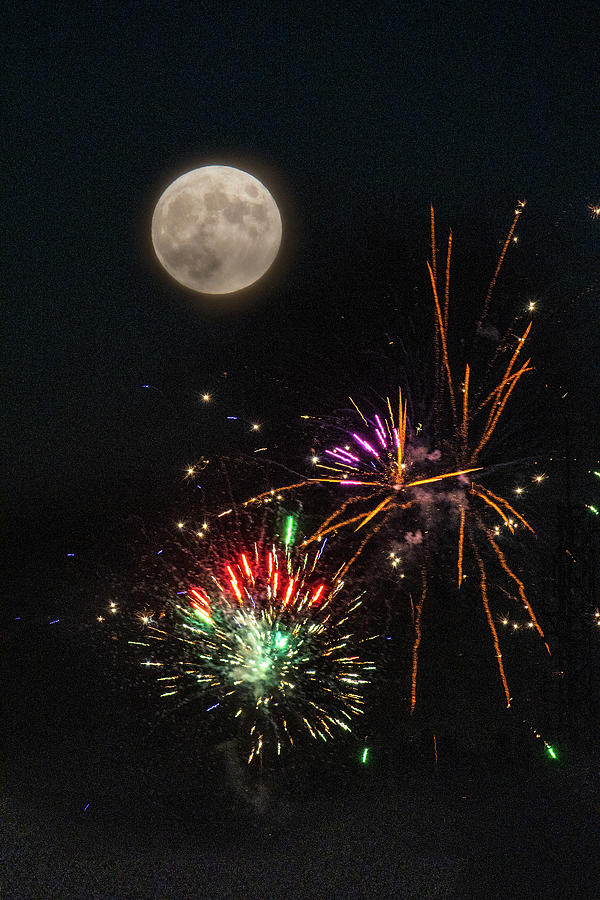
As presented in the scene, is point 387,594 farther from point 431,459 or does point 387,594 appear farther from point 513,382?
point 513,382

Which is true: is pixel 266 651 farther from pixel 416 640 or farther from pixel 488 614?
pixel 488 614

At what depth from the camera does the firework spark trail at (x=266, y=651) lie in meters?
6.05

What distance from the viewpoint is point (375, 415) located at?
19.9ft

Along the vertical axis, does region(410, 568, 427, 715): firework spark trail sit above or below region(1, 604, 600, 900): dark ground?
above

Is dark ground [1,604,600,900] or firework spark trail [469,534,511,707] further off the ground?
firework spark trail [469,534,511,707]

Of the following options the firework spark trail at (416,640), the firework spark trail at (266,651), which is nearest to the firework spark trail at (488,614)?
the firework spark trail at (416,640)

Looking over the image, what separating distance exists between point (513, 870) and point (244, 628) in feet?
11.3

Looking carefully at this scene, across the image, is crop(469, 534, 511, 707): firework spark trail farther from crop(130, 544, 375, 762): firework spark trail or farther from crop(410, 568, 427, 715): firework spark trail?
crop(130, 544, 375, 762): firework spark trail

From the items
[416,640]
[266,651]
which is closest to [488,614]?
[416,640]

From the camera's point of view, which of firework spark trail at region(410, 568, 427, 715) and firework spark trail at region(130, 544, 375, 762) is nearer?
firework spark trail at region(130, 544, 375, 762)

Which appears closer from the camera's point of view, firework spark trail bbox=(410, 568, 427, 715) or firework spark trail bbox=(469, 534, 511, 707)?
firework spark trail bbox=(469, 534, 511, 707)

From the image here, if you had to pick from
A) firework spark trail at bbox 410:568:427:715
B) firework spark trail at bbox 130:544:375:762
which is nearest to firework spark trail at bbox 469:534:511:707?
firework spark trail at bbox 410:568:427:715

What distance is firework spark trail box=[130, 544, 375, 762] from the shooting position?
6047mm

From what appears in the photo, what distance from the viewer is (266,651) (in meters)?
6.18
